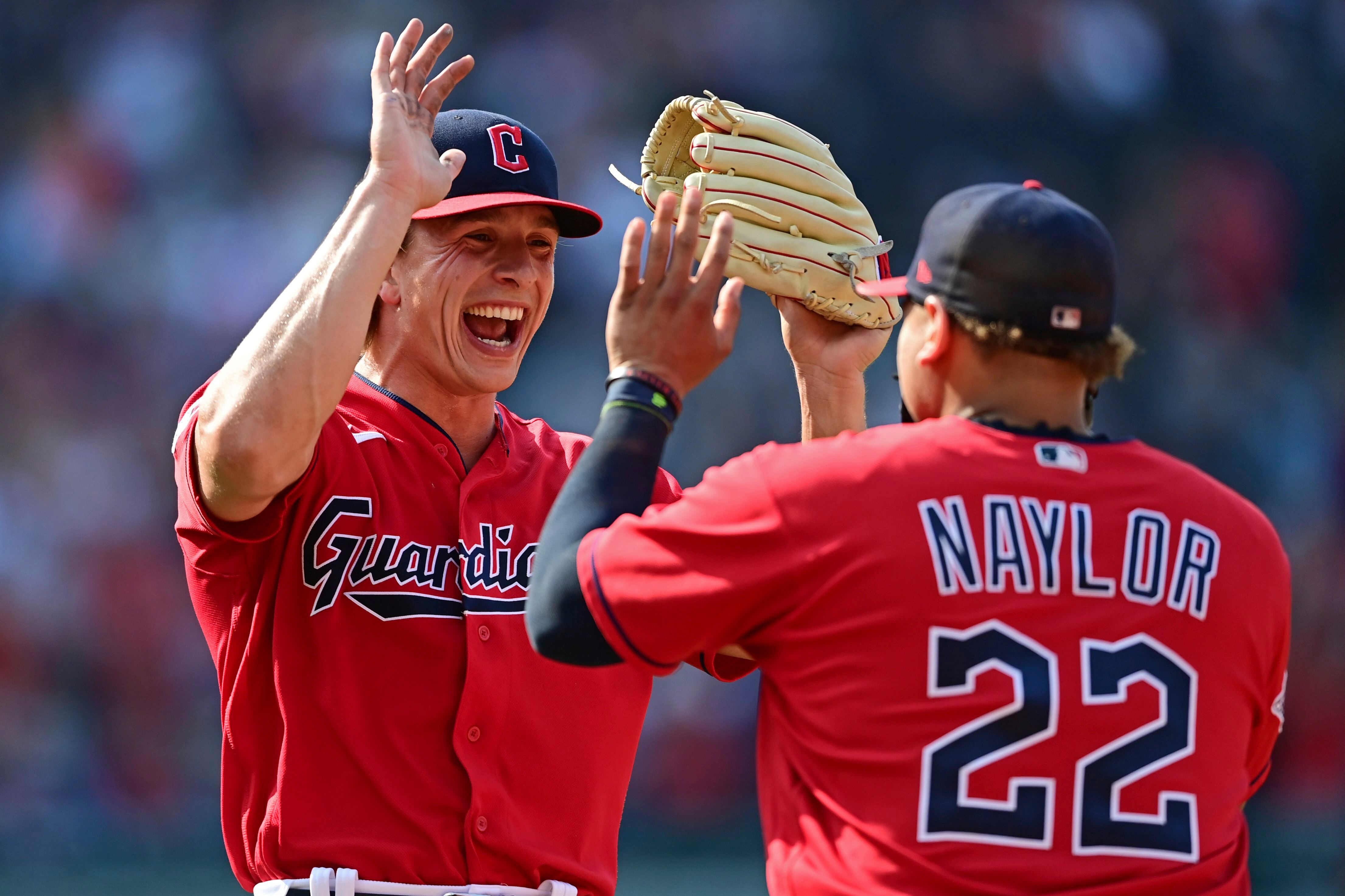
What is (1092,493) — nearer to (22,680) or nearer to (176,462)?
(176,462)

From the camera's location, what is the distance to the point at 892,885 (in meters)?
1.63

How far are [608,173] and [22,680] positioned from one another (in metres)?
3.90

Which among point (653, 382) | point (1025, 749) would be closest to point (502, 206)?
point (653, 382)

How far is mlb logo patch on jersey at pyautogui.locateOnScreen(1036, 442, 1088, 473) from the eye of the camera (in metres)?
1.70

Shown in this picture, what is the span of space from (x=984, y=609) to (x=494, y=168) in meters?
1.35

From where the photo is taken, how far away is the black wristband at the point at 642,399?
6.02 ft

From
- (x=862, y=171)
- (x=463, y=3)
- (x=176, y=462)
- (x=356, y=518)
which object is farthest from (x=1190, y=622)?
(x=463, y=3)

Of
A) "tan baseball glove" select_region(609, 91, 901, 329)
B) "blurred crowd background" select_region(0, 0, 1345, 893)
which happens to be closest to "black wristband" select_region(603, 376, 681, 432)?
"tan baseball glove" select_region(609, 91, 901, 329)

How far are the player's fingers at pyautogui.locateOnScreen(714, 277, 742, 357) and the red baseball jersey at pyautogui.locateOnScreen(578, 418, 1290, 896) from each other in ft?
0.79

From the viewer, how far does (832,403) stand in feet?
8.38

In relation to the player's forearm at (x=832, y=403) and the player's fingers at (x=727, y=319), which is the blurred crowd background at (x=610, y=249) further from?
the player's fingers at (x=727, y=319)

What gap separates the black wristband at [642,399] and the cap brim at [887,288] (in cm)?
34

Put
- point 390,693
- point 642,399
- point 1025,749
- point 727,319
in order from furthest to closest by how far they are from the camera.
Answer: point 390,693 < point 727,319 < point 642,399 < point 1025,749

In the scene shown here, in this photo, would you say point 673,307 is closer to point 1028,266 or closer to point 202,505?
point 1028,266
